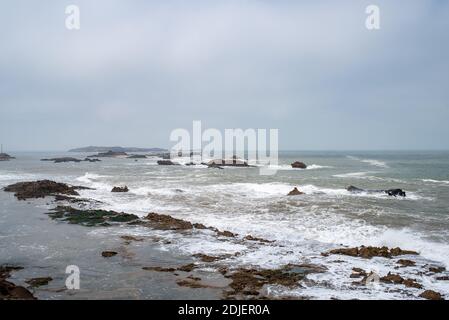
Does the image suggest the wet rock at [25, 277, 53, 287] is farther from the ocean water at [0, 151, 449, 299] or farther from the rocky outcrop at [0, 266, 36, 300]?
the ocean water at [0, 151, 449, 299]

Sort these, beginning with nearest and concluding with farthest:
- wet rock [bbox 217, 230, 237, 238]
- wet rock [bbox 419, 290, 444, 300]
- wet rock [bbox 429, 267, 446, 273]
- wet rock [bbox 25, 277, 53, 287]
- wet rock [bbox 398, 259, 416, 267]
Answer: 1. wet rock [bbox 419, 290, 444, 300]
2. wet rock [bbox 25, 277, 53, 287]
3. wet rock [bbox 429, 267, 446, 273]
4. wet rock [bbox 398, 259, 416, 267]
5. wet rock [bbox 217, 230, 237, 238]

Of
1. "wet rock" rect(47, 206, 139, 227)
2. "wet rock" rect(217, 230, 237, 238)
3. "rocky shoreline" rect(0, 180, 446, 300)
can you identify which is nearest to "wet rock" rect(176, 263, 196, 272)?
"rocky shoreline" rect(0, 180, 446, 300)

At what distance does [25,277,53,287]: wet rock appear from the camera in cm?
930

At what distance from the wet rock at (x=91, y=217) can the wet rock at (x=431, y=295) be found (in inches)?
519

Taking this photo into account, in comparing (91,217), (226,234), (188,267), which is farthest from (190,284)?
(91,217)

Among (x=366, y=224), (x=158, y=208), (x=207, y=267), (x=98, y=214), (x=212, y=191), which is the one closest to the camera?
(x=207, y=267)

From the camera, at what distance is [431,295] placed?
8641 millimetres

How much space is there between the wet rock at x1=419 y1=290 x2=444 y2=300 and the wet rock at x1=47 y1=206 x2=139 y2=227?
1319 cm

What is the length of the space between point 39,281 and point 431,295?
389 inches
